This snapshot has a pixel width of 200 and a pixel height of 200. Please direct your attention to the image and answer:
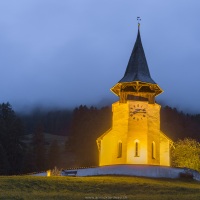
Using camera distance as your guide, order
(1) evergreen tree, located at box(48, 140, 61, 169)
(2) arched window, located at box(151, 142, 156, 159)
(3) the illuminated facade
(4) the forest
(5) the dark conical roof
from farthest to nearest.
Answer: (1) evergreen tree, located at box(48, 140, 61, 169) → (4) the forest → (5) the dark conical roof → (2) arched window, located at box(151, 142, 156, 159) → (3) the illuminated facade

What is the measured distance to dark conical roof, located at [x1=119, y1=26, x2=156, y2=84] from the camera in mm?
49625

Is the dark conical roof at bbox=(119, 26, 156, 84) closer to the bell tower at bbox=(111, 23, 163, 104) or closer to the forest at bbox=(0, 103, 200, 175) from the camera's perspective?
the bell tower at bbox=(111, 23, 163, 104)

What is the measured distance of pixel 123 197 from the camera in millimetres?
27203

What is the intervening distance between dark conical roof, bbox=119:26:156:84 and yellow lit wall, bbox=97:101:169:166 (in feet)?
8.96

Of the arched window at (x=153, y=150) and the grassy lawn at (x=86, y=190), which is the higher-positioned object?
the arched window at (x=153, y=150)

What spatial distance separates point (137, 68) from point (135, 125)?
268 inches

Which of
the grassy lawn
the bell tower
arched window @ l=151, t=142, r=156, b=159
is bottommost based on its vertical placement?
the grassy lawn

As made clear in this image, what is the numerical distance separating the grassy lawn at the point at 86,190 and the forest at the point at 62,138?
37.7 m

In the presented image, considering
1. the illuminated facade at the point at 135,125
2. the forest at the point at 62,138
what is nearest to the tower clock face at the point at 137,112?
the illuminated facade at the point at 135,125

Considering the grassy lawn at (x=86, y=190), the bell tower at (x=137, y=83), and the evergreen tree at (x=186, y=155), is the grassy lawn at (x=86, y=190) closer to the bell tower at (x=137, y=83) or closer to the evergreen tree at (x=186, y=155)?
the bell tower at (x=137, y=83)

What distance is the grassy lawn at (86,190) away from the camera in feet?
90.3

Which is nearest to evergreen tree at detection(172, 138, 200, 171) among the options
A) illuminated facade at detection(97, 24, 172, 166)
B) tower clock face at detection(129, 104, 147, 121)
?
illuminated facade at detection(97, 24, 172, 166)

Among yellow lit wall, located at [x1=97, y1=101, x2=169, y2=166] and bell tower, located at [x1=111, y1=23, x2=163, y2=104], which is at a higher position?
bell tower, located at [x1=111, y1=23, x2=163, y2=104]

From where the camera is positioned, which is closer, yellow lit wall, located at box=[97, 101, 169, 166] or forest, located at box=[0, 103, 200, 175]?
yellow lit wall, located at box=[97, 101, 169, 166]
